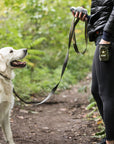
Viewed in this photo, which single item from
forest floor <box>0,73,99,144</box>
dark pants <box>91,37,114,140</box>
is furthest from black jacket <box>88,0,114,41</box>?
forest floor <box>0,73,99,144</box>

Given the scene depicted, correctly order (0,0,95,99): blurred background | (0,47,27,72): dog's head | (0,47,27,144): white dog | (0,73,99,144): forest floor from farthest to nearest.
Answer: (0,0,95,99): blurred background, (0,73,99,144): forest floor, (0,47,27,72): dog's head, (0,47,27,144): white dog

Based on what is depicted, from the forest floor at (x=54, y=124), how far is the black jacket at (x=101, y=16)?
5.93 feet

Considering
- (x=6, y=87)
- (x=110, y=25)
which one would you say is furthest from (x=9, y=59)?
(x=110, y=25)

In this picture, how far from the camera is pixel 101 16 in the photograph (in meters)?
2.18

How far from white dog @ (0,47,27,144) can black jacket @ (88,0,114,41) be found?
1.38m

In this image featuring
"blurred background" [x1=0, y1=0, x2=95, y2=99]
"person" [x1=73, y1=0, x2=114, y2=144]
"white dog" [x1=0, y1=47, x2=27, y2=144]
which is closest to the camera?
"person" [x1=73, y1=0, x2=114, y2=144]

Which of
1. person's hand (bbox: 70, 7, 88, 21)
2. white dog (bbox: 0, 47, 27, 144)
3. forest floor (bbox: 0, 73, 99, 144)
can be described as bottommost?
forest floor (bbox: 0, 73, 99, 144)

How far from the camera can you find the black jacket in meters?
2.01

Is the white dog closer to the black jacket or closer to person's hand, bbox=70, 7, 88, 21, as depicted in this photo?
person's hand, bbox=70, 7, 88, 21

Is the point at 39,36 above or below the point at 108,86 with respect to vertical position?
above

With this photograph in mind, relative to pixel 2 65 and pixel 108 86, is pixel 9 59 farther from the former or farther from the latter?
pixel 108 86

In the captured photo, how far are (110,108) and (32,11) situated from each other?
17.8 ft

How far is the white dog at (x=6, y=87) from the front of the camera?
9.59ft

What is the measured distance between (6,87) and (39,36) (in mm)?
5453
